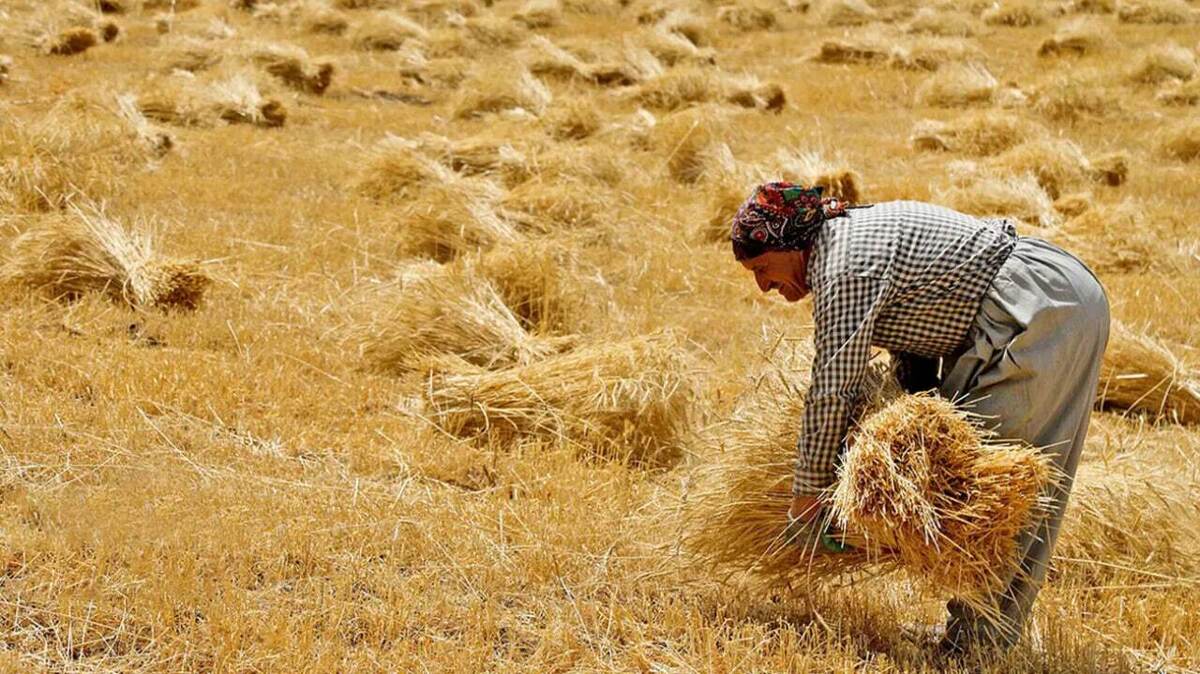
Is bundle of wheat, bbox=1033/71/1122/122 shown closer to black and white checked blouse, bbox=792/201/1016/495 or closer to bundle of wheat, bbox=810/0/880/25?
bundle of wheat, bbox=810/0/880/25

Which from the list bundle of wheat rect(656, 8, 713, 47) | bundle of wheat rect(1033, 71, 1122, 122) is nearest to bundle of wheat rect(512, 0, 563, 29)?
bundle of wheat rect(656, 8, 713, 47)

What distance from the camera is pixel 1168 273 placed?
7.07 metres

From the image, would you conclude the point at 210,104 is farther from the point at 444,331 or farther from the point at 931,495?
the point at 931,495

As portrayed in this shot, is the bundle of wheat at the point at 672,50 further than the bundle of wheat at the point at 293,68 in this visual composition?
Yes

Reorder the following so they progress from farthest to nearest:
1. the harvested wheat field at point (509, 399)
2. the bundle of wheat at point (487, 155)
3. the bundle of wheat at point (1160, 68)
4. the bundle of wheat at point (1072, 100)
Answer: the bundle of wheat at point (1160, 68) < the bundle of wheat at point (1072, 100) < the bundle of wheat at point (487, 155) < the harvested wheat field at point (509, 399)

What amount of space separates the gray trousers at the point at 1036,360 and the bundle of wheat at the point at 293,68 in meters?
9.52

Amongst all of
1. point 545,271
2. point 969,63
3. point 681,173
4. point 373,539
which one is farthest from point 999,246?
point 969,63

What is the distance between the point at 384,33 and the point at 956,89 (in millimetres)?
6150

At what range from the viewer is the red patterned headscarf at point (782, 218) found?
10.0ft

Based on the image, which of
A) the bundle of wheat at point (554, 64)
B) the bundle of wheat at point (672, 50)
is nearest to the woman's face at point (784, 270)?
the bundle of wheat at point (554, 64)

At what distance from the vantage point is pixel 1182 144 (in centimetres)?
994

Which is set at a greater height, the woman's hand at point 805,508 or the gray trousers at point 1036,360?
the gray trousers at point 1036,360

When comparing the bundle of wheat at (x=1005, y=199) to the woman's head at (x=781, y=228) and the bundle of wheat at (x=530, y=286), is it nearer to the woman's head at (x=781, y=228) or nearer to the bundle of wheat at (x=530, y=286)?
the bundle of wheat at (x=530, y=286)

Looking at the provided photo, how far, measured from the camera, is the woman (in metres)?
2.97
